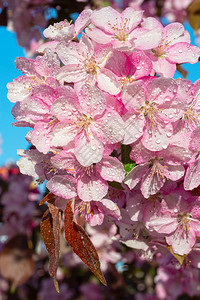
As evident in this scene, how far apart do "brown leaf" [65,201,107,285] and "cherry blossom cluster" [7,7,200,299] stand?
0.06m

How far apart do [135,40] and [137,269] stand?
2057 millimetres

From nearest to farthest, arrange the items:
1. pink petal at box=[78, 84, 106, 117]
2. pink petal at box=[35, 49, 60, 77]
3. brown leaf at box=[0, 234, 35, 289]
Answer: pink petal at box=[78, 84, 106, 117] < pink petal at box=[35, 49, 60, 77] < brown leaf at box=[0, 234, 35, 289]

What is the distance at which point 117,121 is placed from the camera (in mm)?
748

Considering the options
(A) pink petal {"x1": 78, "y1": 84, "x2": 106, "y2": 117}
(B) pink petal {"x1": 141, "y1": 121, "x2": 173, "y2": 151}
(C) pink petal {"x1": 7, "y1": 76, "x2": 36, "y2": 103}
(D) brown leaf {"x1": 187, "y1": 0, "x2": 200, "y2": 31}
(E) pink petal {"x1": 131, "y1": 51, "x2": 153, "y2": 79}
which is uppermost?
(D) brown leaf {"x1": 187, "y1": 0, "x2": 200, "y2": 31}

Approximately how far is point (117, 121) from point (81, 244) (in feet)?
0.91

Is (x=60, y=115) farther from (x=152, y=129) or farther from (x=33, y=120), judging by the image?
(x=152, y=129)

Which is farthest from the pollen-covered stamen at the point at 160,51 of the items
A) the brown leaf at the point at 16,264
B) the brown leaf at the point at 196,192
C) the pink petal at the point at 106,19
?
the brown leaf at the point at 16,264

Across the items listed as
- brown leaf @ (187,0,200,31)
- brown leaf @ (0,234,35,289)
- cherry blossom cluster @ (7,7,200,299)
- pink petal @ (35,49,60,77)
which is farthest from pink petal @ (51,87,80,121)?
brown leaf @ (0,234,35,289)

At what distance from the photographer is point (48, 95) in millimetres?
816

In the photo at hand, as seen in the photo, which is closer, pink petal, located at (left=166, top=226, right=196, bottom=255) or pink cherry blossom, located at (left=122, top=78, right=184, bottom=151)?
pink cherry blossom, located at (left=122, top=78, right=184, bottom=151)

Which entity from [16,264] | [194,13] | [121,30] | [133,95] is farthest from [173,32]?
[16,264]

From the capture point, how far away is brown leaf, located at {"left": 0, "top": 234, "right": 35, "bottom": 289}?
1.85 meters

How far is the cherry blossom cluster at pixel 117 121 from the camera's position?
2.52 feet

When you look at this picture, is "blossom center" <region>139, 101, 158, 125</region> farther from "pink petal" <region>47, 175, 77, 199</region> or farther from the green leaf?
"pink petal" <region>47, 175, 77, 199</region>
